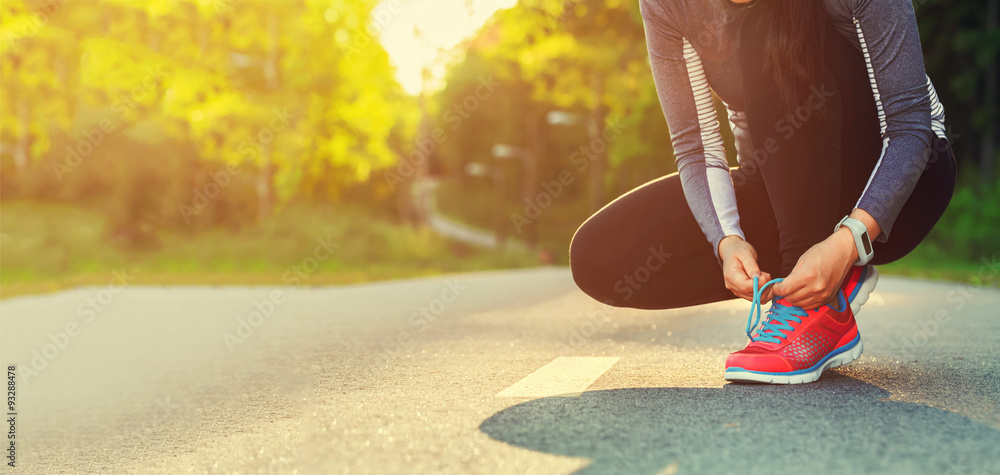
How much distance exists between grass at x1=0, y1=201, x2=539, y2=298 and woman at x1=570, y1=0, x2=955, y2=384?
851 centimetres

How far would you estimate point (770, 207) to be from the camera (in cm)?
287

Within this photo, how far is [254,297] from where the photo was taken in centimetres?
833

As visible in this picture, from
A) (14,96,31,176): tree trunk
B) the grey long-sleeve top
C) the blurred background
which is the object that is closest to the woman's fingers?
the grey long-sleeve top

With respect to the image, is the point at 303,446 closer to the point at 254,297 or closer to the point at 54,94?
the point at 254,297

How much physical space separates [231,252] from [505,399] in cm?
1589

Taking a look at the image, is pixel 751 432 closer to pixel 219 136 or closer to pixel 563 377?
pixel 563 377

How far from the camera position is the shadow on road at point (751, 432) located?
1486mm

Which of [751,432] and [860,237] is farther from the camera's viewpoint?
[860,237]

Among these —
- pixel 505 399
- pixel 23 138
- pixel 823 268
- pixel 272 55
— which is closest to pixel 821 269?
pixel 823 268

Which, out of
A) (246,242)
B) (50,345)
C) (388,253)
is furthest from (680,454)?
(388,253)

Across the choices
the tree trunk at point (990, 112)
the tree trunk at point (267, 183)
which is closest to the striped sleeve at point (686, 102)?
the tree trunk at point (267, 183)

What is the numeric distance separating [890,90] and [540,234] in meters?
41.3

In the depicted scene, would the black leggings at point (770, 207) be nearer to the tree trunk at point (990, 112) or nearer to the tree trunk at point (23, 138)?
the tree trunk at point (23, 138)

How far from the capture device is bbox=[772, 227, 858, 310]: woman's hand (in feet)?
7.43
